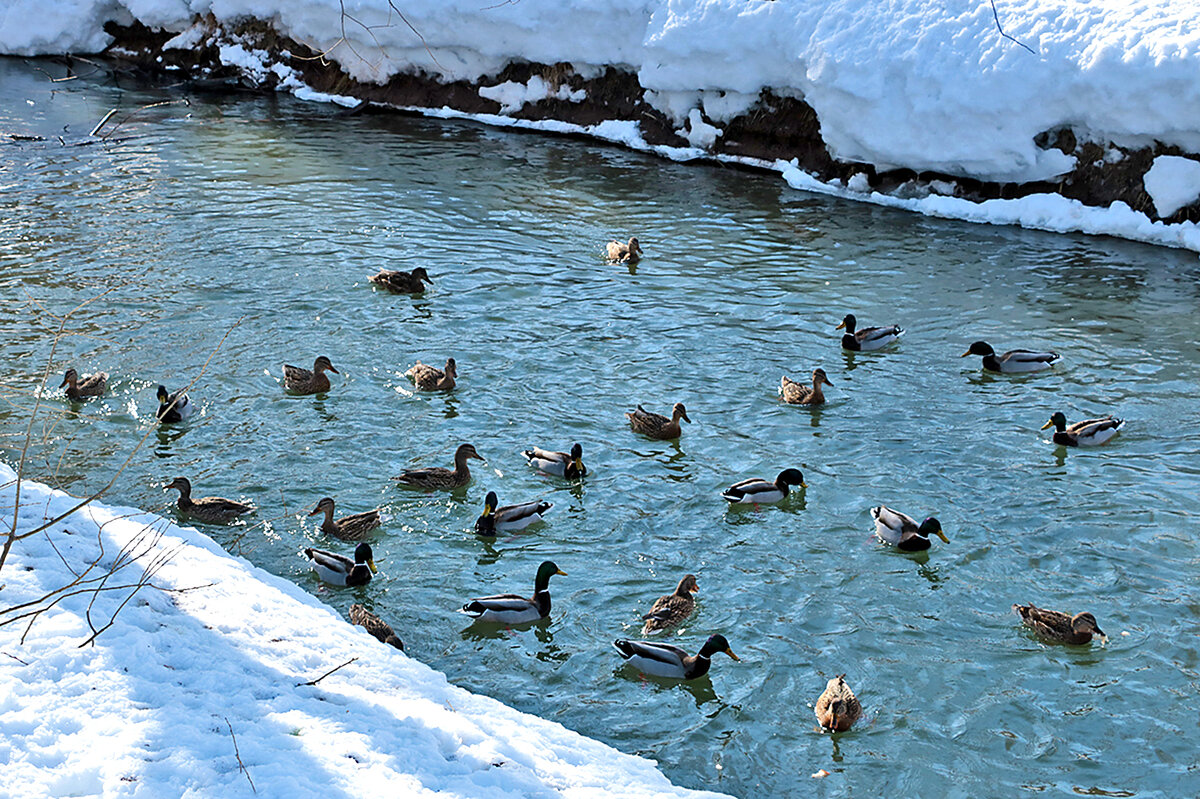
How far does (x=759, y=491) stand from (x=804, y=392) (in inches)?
105

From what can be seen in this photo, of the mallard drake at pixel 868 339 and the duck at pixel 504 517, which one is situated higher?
the mallard drake at pixel 868 339

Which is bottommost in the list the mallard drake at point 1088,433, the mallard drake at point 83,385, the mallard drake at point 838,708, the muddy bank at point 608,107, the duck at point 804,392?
the mallard drake at point 838,708

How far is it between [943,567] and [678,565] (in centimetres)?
238

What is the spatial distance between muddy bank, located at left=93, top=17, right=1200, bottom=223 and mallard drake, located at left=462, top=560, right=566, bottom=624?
10283 millimetres

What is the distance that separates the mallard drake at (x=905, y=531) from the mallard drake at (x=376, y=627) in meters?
4.53

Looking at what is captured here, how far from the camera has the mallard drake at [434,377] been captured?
1330cm

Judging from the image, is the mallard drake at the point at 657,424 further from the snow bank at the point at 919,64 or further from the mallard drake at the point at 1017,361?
the snow bank at the point at 919,64

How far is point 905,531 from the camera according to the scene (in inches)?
402

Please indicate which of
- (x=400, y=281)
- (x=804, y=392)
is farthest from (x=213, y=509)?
(x=804, y=392)

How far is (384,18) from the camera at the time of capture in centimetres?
2892

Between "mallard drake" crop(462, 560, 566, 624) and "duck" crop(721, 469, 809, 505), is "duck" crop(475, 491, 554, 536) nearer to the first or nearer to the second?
"mallard drake" crop(462, 560, 566, 624)

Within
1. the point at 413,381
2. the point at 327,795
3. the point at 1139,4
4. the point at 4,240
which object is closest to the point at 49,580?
the point at 327,795

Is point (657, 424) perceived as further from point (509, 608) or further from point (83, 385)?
point (83, 385)

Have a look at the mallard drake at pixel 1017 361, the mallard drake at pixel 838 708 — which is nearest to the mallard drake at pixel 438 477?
the mallard drake at pixel 838 708
